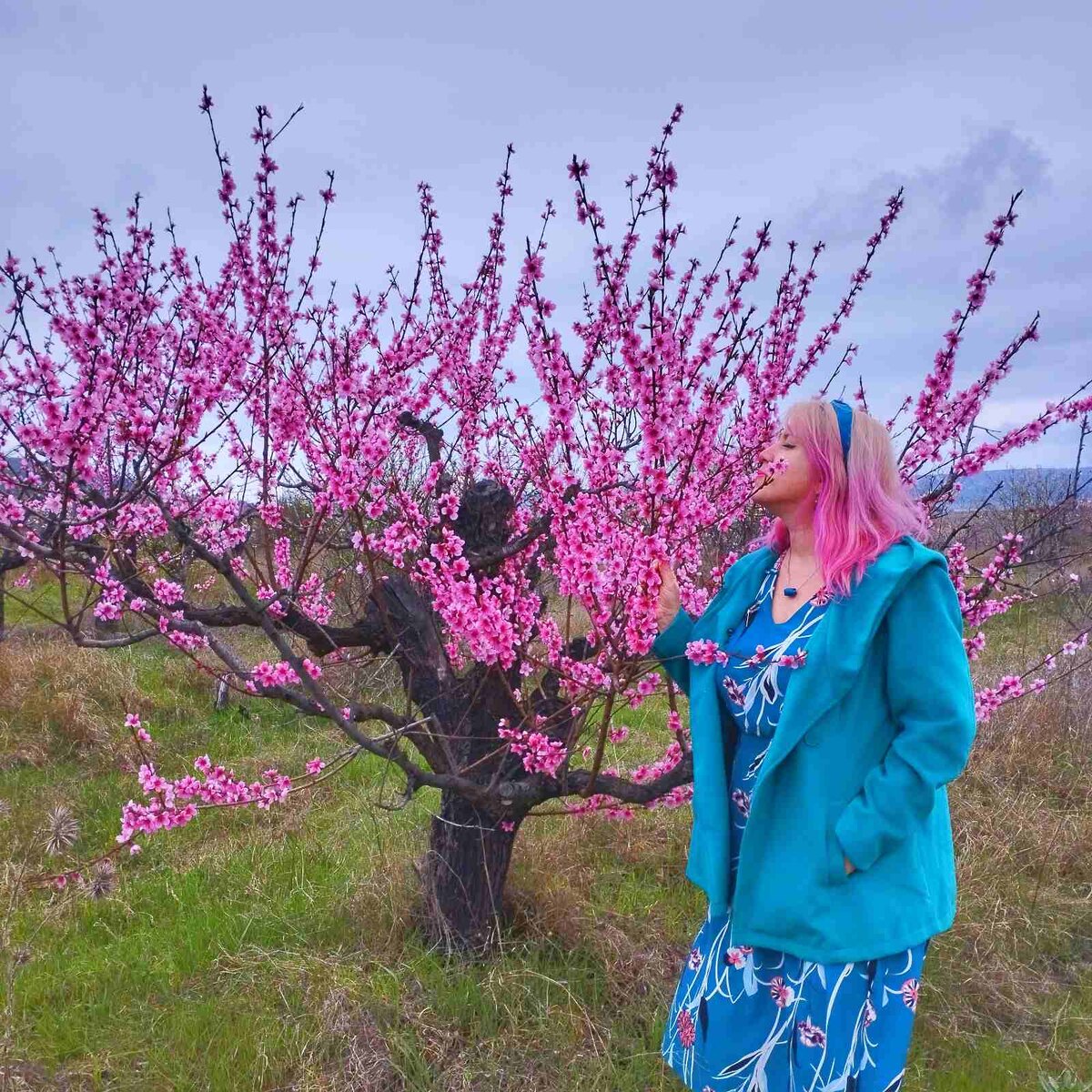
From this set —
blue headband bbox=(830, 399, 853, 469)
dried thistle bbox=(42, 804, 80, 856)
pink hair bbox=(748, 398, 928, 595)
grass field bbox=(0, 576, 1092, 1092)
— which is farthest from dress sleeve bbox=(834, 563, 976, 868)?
dried thistle bbox=(42, 804, 80, 856)

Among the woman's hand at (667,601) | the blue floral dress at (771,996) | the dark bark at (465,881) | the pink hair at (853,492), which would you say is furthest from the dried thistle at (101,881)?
the pink hair at (853,492)

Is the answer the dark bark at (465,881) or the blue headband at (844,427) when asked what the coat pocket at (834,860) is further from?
the dark bark at (465,881)

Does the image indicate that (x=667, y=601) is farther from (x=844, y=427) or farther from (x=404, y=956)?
(x=404, y=956)

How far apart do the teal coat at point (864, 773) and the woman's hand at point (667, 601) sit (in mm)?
374

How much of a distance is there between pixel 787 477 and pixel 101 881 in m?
3.77

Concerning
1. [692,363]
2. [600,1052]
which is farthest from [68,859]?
[692,363]

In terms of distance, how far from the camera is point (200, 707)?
251 inches

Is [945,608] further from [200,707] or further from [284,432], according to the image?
[200,707]

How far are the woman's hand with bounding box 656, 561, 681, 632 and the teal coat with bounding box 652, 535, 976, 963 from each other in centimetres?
37

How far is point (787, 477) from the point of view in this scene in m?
1.88

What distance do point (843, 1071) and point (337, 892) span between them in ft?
7.94

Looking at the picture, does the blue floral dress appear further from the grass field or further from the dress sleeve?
the grass field

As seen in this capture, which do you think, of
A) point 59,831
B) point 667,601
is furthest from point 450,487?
point 59,831

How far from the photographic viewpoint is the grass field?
8.62 feet
